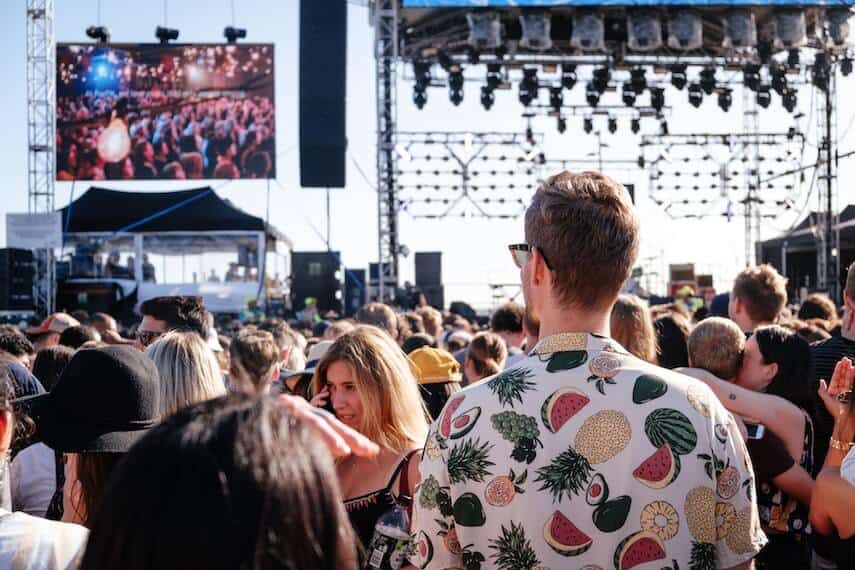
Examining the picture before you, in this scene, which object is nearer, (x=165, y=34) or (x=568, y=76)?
(x=568, y=76)

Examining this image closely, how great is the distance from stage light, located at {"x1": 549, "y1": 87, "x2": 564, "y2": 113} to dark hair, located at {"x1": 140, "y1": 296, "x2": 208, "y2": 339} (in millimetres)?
14446

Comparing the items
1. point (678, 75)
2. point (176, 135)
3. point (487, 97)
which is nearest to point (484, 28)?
point (487, 97)

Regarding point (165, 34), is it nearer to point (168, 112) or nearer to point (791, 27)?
point (168, 112)

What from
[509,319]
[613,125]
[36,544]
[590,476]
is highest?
[613,125]

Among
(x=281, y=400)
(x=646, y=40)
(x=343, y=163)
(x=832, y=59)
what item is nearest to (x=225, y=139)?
(x=343, y=163)

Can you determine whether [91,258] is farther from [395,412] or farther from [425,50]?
[395,412]

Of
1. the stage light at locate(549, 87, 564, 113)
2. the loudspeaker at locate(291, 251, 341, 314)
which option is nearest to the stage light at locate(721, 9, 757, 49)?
the stage light at locate(549, 87, 564, 113)

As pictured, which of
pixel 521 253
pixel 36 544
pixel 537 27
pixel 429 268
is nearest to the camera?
pixel 36 544

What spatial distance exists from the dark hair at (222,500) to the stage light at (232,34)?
23.0 m

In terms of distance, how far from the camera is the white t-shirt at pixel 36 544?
1.69m

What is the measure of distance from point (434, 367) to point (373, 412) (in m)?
1.72

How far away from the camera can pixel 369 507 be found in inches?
103

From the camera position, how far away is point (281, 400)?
A: 1198 mm

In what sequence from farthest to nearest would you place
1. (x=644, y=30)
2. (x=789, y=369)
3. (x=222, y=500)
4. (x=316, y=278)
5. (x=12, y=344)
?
(x=316, y=278)
(x=644, y=30)
(x=12, y=344)
(x=789, y=369)
(x=222, y=500)
